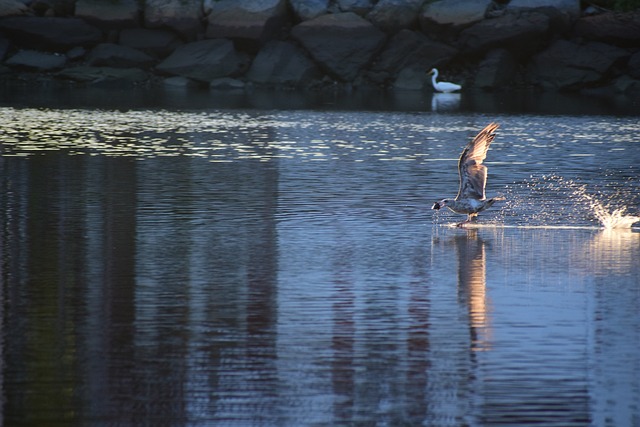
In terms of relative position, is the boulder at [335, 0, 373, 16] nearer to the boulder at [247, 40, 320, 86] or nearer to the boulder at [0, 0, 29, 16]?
the boulder at [247, 40, 320, 86]

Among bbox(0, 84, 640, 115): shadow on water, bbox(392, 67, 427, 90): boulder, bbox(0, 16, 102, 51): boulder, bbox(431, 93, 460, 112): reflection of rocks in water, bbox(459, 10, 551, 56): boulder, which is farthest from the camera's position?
bbox(0, 16, 102, 51): boulder

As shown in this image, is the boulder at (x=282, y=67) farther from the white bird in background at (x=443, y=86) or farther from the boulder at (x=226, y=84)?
the white bird in background at (x=443, y=86)

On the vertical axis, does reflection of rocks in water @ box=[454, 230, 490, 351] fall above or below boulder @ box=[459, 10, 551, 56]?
below

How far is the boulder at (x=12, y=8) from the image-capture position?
179 feet

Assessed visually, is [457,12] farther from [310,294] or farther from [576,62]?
[310,294]

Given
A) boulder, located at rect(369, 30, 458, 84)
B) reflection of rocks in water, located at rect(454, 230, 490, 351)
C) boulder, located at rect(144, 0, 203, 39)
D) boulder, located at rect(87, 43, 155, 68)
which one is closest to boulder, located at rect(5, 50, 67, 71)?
boulder, located at rect(87, 43, 155, 68)

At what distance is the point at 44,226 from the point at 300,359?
7.09 m

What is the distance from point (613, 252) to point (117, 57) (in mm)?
40767

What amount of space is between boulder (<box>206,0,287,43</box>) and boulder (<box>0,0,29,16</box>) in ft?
25.1

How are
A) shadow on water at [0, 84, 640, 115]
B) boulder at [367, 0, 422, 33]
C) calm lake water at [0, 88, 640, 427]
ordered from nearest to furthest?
calm lake water at [0, 88, 640, 427] → shadow on water at [0, 84, 640, 115] → boulder at [367, 0, 422, 33]

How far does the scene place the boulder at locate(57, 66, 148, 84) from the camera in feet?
173

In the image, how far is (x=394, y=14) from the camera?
175 feet

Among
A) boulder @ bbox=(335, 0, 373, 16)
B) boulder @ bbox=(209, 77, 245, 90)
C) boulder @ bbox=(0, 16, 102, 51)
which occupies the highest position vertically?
boulder @ bbox=(335, 0, 373, 16)

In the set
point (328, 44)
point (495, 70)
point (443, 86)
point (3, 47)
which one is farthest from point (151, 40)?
point (495, 70)
